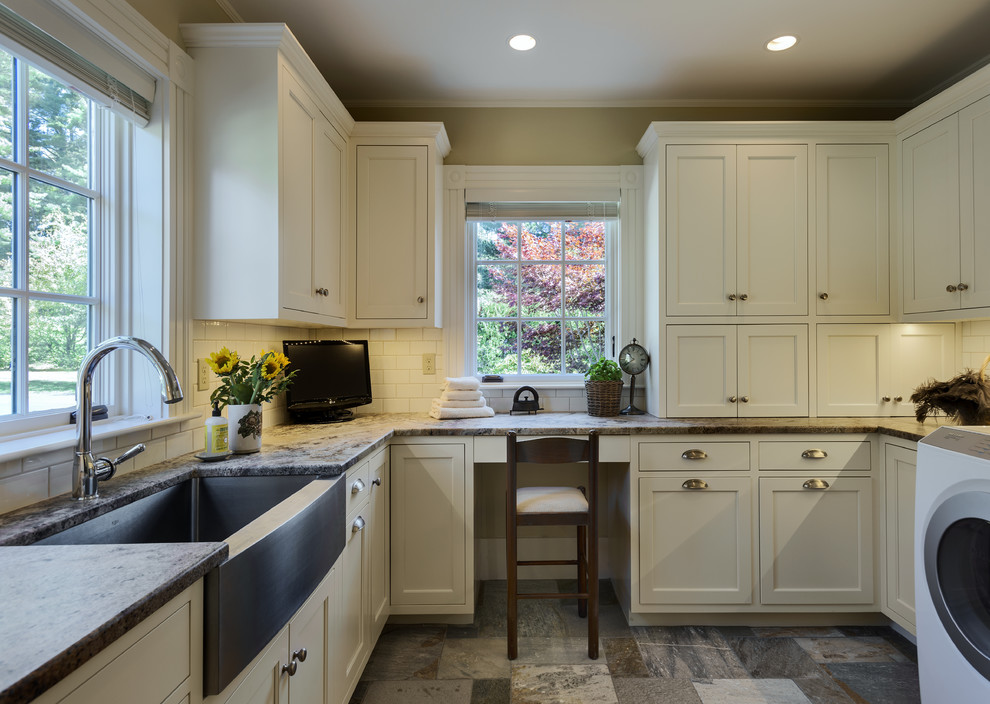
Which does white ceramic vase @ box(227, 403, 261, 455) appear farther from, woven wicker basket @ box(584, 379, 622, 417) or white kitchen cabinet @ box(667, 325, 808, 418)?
white kitchen cabinet @ box(667, 325, 808, 418)

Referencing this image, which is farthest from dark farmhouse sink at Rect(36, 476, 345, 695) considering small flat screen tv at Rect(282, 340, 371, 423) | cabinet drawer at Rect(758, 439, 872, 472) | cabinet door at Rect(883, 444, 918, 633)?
cabinet door at Rect(883, 444, 918, 633)

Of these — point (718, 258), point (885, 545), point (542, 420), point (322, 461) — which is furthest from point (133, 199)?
point (885, 545)

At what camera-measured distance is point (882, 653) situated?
2215mm

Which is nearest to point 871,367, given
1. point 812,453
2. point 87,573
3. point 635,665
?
point 812,453

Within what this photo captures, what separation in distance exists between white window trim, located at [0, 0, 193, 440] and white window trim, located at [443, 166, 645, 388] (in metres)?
1.44

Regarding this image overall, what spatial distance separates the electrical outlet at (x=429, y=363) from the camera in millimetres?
3002

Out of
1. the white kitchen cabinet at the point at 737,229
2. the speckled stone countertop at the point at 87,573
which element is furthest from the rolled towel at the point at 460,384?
the white kitchen cabinet at the point at 737,229

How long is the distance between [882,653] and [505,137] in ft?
10.0

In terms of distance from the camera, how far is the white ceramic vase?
178cm

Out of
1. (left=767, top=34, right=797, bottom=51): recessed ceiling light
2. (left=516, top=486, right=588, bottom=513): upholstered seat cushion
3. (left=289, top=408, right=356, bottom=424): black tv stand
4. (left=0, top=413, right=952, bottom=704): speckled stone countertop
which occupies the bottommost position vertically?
(left=516, top=486, right=588, bottom=513): upholstered seat cushion

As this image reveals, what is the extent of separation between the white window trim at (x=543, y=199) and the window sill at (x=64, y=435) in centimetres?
151

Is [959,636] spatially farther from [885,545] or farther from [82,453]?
[82,453]

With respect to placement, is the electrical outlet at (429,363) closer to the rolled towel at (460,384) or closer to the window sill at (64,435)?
the rolled towel at (460,384)

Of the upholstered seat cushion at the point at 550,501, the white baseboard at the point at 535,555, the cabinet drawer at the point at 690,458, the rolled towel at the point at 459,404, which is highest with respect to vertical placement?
the rolled towel at the point at 459,404
